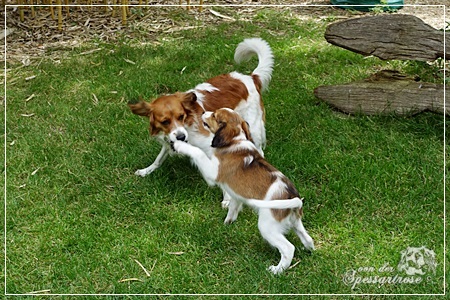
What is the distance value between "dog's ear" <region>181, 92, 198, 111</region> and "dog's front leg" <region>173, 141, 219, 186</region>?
0.41 m

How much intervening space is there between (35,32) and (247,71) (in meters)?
3.27

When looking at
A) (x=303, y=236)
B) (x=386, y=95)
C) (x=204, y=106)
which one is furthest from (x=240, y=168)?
(x=386, y=95)

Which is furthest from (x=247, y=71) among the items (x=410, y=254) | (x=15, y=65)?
(x=410, y=254)

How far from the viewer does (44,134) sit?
558 centimetres

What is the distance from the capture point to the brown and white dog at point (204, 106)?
4.54m

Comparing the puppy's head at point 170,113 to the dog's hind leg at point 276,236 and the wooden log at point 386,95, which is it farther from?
the wooden log at point 386,95

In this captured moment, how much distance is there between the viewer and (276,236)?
364 centimetres

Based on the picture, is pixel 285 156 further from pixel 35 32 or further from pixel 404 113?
pixel 35 32

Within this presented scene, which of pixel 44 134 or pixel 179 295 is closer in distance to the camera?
pixel 179 295

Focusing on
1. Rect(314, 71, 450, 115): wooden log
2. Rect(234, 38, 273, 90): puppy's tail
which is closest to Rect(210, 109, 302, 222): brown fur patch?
Rect(234, 38, 273, 90): puppy's tail

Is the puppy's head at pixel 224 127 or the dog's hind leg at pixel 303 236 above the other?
the puppy's head at pixel 224 127

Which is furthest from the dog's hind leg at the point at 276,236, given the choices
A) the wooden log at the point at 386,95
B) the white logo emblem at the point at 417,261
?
the wooden log at the point at 386,95

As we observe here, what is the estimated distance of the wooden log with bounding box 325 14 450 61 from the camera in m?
5.45

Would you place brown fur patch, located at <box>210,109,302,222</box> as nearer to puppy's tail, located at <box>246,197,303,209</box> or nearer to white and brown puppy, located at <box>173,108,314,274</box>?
white and brown puppy, located at <box>173,108,314,274</box>
